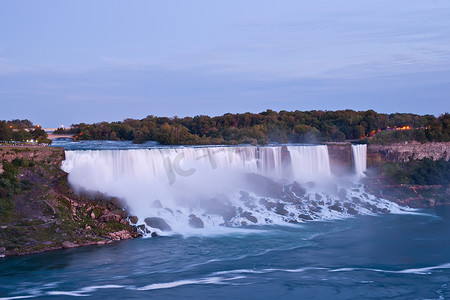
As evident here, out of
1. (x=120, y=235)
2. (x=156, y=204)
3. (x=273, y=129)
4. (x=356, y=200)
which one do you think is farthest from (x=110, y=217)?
(x=273, y=129)

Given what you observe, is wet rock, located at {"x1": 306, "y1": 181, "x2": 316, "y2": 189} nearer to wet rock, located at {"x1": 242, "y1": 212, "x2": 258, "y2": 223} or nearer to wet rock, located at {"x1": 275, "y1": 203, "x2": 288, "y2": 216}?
wet rock, located at {"x1": 275, "y1": 203, "x2": 288, "y2": 216}

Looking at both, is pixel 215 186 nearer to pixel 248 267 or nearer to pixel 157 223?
pixel 157 223

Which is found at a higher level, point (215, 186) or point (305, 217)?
point (215, 186)

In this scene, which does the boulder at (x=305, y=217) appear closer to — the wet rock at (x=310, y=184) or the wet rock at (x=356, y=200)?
the wet rock at (x=356, y=200)

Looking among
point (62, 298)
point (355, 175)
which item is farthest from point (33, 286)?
point (355, 175)

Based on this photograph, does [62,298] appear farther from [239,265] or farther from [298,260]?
[298,260]

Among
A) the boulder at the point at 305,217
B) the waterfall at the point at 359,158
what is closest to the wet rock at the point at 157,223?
the boulder at the point at 305,217
